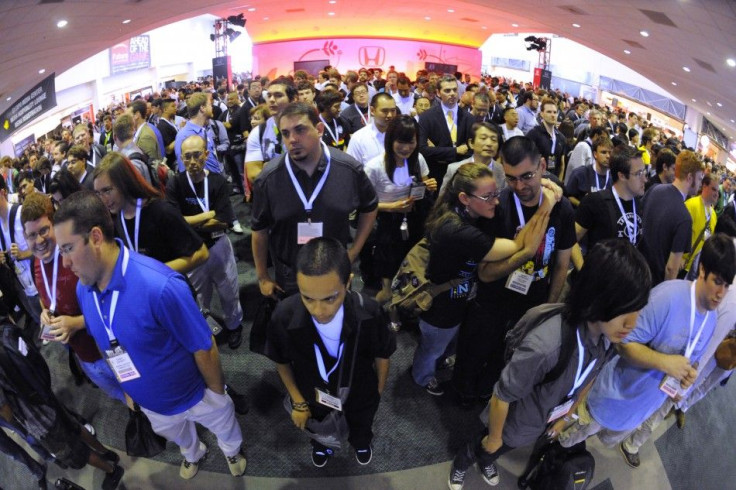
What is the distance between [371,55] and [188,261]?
23060 mm

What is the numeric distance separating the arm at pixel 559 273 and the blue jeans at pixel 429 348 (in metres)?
0.57

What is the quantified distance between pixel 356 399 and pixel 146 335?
984mm

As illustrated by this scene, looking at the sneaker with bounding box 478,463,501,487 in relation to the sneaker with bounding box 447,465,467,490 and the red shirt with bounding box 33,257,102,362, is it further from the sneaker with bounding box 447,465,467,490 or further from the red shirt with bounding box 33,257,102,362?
the red shirt with bounding box 33,257,102,362

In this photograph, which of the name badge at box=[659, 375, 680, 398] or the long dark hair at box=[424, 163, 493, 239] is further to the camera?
the long dark hair at box=[424, 163, 493, 239]

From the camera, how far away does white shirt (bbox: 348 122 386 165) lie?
371 centimetres

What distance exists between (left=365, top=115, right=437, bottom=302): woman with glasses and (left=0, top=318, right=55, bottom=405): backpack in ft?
7.15

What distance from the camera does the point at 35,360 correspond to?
2.07 metres

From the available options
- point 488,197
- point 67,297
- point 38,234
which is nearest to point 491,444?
point 488,197

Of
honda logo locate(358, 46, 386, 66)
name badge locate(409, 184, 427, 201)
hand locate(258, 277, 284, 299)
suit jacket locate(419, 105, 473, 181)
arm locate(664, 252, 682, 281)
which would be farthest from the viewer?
honda logo locate(358, 46, 386, 66)

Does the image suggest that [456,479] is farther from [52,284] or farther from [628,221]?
[52,284]

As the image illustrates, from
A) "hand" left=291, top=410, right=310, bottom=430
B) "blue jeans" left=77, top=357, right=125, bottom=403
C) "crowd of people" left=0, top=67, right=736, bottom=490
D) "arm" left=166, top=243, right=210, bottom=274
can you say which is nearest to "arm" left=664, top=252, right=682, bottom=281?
"crowd of people" left=0, top=67, right=736, bottom=490

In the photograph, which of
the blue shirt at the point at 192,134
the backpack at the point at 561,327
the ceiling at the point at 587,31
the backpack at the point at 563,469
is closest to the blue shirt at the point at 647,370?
the backpack at the point at 563,469

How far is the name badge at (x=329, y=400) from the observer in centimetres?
192

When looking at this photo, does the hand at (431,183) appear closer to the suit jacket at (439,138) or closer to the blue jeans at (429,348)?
the suit jacket at (439,138)
